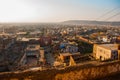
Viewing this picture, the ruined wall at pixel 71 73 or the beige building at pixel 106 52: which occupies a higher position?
the ruined wall at pixel 71 73

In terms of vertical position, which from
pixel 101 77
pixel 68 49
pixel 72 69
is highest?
pixel 72 69

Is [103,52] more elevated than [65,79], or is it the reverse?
[65,79]

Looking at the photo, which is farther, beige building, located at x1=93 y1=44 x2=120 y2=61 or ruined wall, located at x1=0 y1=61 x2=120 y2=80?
beige building, located at x1=93 y1=44 x2=120 y2=61

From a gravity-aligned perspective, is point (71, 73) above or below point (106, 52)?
above

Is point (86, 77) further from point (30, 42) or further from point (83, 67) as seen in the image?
point (30, 42)

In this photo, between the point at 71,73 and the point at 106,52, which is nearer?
the point at 71,73

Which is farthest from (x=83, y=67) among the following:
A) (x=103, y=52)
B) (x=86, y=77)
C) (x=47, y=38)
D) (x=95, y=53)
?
(x=47, y=38)

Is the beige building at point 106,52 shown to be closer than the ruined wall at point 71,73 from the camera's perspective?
No

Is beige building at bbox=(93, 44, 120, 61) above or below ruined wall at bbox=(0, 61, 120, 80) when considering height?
below
